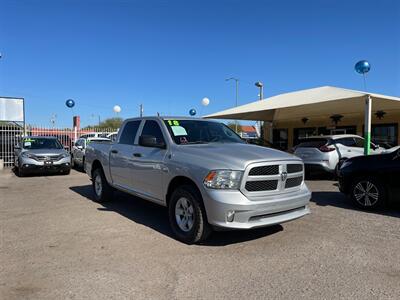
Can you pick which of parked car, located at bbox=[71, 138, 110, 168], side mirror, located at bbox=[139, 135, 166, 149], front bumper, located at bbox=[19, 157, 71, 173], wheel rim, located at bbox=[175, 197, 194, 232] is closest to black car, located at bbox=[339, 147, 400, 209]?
wheel rim, located at bbox=[175, 197, 194, 232]

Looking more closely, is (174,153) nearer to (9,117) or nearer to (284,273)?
(284,273)

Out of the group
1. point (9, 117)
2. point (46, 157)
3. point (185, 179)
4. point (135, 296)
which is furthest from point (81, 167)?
point (135, 296)

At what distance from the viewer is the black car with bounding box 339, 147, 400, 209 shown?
23.6ft

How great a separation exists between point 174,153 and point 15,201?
513 cm

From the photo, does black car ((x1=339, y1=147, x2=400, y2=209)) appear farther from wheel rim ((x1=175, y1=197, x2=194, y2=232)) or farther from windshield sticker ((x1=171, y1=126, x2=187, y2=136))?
wheel rim ((x1=175, y1=197, x2=194, y2=232))

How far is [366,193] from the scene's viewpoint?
7.56 meters

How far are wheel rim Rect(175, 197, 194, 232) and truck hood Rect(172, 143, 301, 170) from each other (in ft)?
2.05

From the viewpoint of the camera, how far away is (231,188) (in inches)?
190

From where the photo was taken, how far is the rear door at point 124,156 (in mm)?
6957

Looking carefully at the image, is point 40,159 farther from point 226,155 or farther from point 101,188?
point 226,155

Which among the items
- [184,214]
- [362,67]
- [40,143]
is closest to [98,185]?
[184,214]

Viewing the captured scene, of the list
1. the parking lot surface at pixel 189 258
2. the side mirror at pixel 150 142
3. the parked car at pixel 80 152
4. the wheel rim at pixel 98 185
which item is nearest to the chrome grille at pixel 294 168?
the parking lot surface at pixel 189 258

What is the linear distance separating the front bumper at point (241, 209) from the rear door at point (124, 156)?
246 centimetres

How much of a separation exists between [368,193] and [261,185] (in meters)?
3.65
